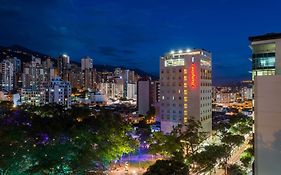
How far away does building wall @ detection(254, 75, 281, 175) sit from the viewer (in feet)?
34.8

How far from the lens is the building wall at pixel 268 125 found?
418 inches

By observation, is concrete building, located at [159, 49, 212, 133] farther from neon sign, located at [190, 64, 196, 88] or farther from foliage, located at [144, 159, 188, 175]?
foliage, located at [144, 159, 188, 175]

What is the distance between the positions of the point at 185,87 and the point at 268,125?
19173mm

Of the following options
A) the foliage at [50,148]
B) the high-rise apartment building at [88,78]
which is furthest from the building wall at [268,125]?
the high-rise apartment building at [88,78]

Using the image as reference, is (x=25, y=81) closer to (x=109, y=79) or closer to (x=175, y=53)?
(x=109, y=79)

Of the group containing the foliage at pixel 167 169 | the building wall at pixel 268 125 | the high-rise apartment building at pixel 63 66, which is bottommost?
the foliage at pixel 167 169

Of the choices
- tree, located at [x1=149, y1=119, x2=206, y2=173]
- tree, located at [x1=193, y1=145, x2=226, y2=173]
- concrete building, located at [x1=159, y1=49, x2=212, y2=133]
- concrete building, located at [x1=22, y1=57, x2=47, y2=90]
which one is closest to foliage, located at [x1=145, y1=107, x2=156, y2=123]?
concrete building, located at [x1=159, y1=49, x2=212, y2=133]

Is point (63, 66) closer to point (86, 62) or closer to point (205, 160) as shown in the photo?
point (86, 62)

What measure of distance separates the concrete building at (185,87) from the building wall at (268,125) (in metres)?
18.1

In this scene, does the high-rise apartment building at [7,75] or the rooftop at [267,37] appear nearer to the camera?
the rooftop at [267,37]

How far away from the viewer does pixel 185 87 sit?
29.9m

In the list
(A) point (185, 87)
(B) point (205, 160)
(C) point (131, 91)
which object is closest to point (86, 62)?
(C) point (131, 91)

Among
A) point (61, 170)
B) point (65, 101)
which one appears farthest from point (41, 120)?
point (65, 101)

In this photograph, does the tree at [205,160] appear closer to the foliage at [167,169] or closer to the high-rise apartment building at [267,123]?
the foliage at [167,169]
